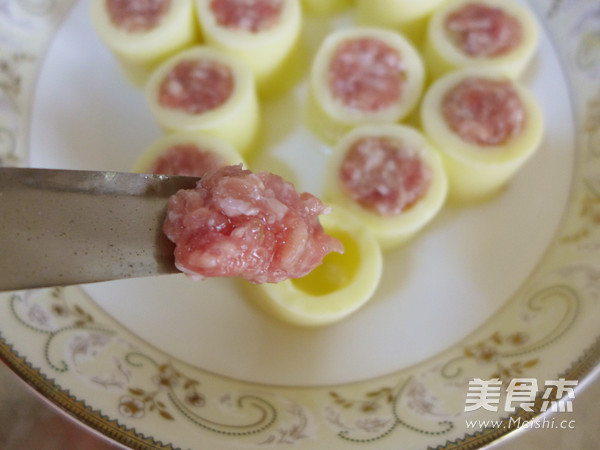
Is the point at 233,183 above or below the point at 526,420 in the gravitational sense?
above

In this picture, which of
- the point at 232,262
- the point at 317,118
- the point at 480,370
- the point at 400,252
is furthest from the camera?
the point at 317,118

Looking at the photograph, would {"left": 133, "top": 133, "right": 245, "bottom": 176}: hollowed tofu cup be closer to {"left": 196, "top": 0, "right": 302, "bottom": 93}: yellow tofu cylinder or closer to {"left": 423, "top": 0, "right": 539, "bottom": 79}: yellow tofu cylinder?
{"left": 196, "top": 0, "right": 302, "bottom": 93}: yellow tofu cylinder

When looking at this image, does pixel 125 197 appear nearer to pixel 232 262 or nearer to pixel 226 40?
pixel 232 262

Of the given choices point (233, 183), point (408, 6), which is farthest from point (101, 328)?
point (408, 6)

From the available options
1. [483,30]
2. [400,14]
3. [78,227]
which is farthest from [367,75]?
[78,227]

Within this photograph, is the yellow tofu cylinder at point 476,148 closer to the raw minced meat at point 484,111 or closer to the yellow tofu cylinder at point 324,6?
the raw minced meat at point 484,111

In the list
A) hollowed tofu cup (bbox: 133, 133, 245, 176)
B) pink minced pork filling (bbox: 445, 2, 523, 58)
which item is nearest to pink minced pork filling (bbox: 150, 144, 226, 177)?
hollowed tofu cup (bbox: 133, 133, 245, 176)

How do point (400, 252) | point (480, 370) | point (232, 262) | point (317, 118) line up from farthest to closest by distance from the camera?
point (317, 118)
point (400, 252)
point (480, 370)
point (232, 262)
